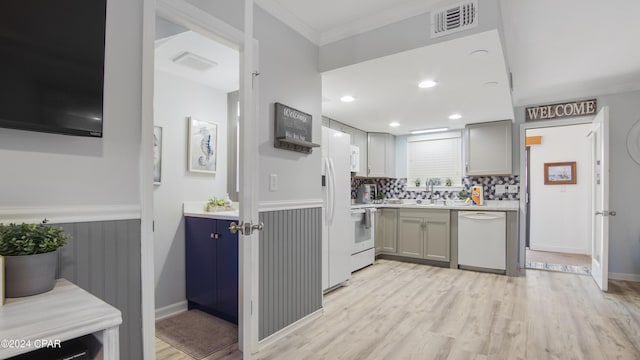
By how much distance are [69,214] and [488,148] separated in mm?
4832

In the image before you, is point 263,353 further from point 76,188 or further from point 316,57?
point 316,57

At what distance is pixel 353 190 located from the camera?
5.29 m

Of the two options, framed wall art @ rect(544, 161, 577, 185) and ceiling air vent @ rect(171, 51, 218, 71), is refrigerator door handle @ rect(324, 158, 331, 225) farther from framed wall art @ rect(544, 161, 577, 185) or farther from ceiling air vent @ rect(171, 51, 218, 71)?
framed wall art @ rect(544, 161, 577, 185)

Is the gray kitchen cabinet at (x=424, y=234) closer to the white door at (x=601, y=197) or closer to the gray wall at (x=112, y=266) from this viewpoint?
the white door at (x=601, y=197)

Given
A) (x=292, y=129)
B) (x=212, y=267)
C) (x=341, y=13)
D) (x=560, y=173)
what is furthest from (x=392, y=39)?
(x=560, y=173)

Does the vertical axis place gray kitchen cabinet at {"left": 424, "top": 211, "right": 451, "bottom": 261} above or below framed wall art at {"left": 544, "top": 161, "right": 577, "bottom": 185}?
below

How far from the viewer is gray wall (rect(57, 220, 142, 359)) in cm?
127

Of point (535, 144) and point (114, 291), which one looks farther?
point (535, 144)

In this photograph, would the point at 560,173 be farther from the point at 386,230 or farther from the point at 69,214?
the point at 69,214

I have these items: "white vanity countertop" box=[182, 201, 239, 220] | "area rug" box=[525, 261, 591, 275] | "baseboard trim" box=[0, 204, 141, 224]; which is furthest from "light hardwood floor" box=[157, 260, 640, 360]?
"baseboard trim" box=[0, 204, 141, 224]

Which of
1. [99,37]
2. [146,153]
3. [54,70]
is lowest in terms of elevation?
[146,153]

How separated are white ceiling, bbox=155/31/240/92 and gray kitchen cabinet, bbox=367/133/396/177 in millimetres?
2638

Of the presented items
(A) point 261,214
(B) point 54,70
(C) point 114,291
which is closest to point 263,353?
(A) point 261,214

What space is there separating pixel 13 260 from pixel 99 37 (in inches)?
34.6
